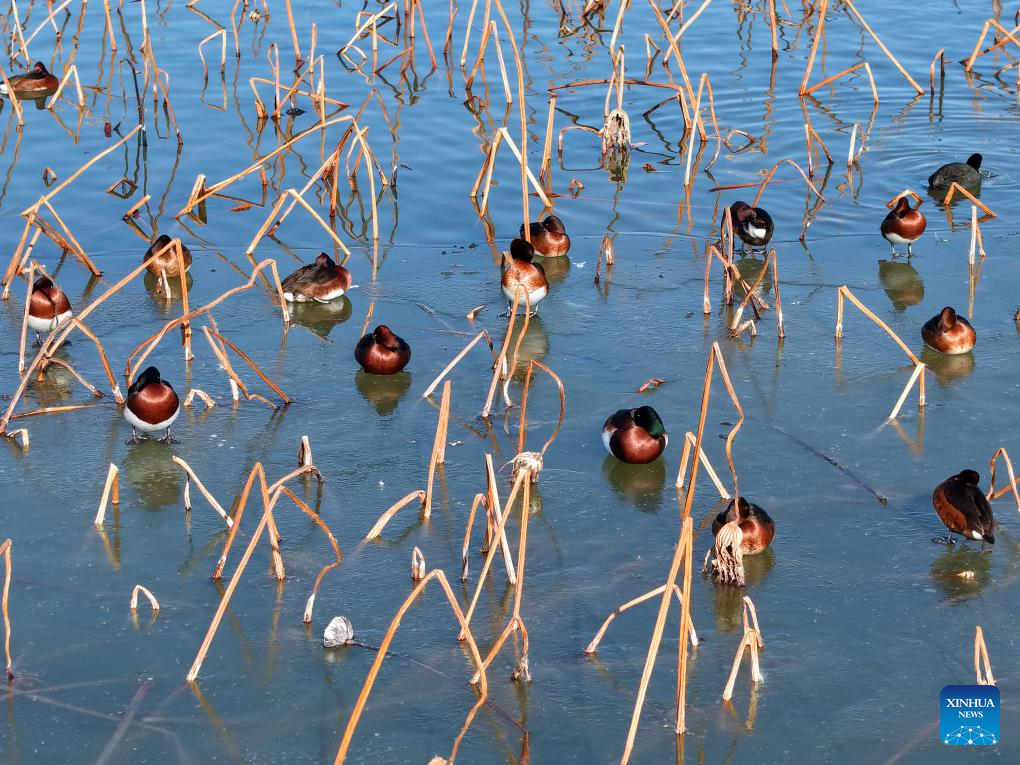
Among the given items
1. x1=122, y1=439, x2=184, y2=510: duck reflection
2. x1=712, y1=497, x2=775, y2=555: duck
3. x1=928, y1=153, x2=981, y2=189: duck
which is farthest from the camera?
x1=928, y1=153, x2=981, y2=189: duck

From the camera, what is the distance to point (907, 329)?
29.8ft

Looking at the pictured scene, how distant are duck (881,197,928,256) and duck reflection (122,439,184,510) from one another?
5.76 metres

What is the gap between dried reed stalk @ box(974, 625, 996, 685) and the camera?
16.6 feet

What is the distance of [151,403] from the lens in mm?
7359

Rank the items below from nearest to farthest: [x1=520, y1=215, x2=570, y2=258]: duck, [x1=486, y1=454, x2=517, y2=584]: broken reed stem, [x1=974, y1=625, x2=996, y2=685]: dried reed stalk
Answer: [x1=974, y1=625, x2=996, y2=685]: dried reed stalk < [x1=486, y1=454, x2=517, y2=584]: broken reed stem < [x1=520, y1=215, x2=570, y2=258]: duck

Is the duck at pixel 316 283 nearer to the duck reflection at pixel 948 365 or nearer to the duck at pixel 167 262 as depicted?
the duck at pixel 167 262

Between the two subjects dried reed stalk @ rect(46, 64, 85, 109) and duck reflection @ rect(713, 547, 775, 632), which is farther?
dried reed stalk @ rect(46, 64, 85, 109)

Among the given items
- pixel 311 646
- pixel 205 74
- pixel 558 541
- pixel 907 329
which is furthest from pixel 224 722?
pixel 205 74

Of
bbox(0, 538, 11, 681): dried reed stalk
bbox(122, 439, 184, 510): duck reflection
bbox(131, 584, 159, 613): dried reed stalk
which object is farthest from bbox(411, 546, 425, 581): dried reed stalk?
bbox(0, 538, 11, 681): dried reed stalk

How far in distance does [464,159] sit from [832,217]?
3.57 m

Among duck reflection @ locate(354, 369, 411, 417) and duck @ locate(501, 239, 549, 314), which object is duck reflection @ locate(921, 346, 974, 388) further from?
duck reflection @ locate(354, 369, 411, 417)

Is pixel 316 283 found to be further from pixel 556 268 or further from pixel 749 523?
pixel 749 523

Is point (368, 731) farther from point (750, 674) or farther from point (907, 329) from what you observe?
point (907, 329)

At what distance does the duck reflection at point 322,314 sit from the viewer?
9.38 m
